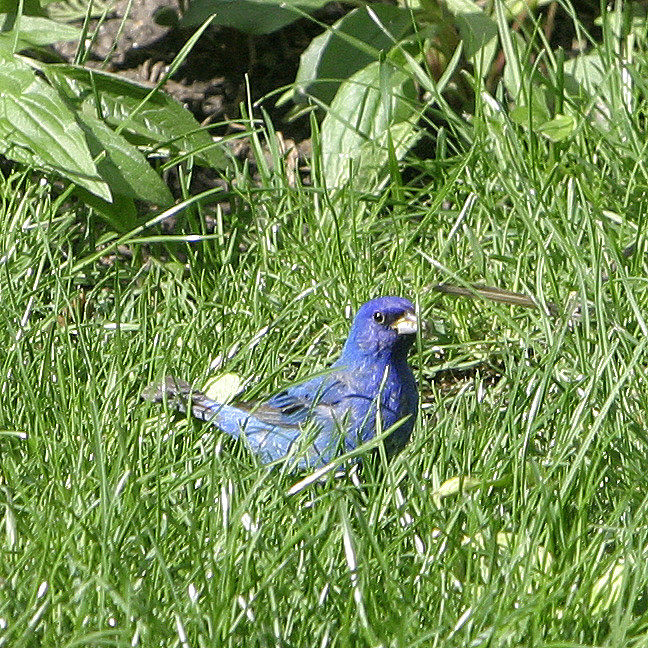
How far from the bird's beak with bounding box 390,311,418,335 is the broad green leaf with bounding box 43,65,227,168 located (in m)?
0.95

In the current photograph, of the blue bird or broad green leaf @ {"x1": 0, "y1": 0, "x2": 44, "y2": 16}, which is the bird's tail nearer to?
the blue bird

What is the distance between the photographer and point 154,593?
7.41ft

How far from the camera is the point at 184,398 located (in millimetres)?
3117

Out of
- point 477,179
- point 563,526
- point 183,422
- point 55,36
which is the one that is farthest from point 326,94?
point 563,526

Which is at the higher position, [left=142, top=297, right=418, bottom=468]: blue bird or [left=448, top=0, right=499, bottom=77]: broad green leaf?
[left=448, top=0, right=499, bottom=77]: broad green leaf

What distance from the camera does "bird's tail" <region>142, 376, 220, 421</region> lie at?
3.04m

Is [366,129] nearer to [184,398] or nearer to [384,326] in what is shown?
[384,326]

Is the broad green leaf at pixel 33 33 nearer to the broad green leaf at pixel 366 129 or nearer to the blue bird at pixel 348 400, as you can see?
the broad green leaf at pixel 366 129

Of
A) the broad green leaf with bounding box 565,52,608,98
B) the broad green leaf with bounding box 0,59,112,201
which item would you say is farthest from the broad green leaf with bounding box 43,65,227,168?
the broad green leaf with bounding box 565,52,608,98

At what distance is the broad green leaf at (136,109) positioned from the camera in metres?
3.82

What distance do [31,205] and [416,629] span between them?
207 cm

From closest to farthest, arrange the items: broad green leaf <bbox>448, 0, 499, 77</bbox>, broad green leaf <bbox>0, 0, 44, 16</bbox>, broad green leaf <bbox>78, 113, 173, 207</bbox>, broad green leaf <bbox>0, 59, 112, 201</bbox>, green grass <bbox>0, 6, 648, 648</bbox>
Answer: green grass <bbox>0, 6, 648, 648</bbox> → broad green leaf <bbox>0, 59, 112, 201</bbox> → broad green leaf <bbox>78, 113, 173, 207</bbox> → broad green leaf <bbox>0, 0, 44, 16</bbox> → broad green leaf <bbox>448, 0, 499, 77</bbox>

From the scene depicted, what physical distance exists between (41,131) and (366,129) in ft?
3.72

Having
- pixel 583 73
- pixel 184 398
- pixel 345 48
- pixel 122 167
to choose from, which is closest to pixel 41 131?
pixel 122 167
